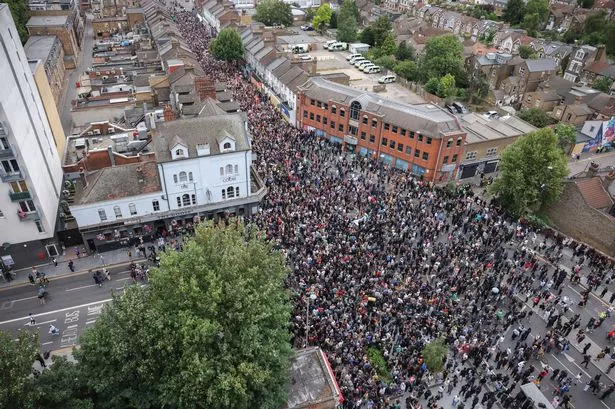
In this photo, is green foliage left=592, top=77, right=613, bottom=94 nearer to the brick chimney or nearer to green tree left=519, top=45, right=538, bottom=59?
green tree left=519, top=45, right=538, bottom=59

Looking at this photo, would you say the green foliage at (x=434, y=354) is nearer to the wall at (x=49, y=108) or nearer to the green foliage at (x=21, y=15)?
the wall at (x=49, y=108)

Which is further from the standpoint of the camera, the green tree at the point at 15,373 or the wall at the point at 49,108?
the wall at the point at 49,108

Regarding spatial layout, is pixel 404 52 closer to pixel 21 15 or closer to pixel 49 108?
pixel 49 108

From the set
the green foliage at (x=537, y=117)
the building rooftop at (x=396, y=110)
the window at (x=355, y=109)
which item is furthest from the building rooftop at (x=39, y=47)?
the green foliage at (x=537, y=117)

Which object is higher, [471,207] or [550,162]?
[550,162]

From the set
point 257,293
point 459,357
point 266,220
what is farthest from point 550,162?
point 257,293

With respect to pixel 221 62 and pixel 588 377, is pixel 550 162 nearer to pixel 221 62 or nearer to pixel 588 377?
pixel 588 377
